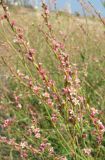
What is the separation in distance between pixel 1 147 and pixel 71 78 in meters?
1.62

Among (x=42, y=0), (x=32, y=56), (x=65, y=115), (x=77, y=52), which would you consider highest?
(x=42, y=0)

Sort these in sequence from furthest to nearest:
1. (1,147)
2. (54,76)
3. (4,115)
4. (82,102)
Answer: (54,76), (4,115), (1,147), (82,102)

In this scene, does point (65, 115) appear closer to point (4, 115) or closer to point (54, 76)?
point (4, 115)

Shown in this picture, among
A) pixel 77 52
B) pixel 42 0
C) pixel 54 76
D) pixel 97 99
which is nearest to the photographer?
pixel 42 0

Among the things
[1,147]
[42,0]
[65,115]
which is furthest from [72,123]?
[1,147]

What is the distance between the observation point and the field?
1.68m

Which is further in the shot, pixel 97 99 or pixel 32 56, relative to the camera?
pixel 97 99

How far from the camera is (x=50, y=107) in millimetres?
1660

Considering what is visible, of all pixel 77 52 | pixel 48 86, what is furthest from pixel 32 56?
pixel 77 52

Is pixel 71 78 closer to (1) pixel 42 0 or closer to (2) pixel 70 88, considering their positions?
(2) pixel 70 88

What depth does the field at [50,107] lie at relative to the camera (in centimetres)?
168

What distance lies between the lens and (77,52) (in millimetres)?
4719

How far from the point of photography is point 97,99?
136 inches

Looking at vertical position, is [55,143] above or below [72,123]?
below
